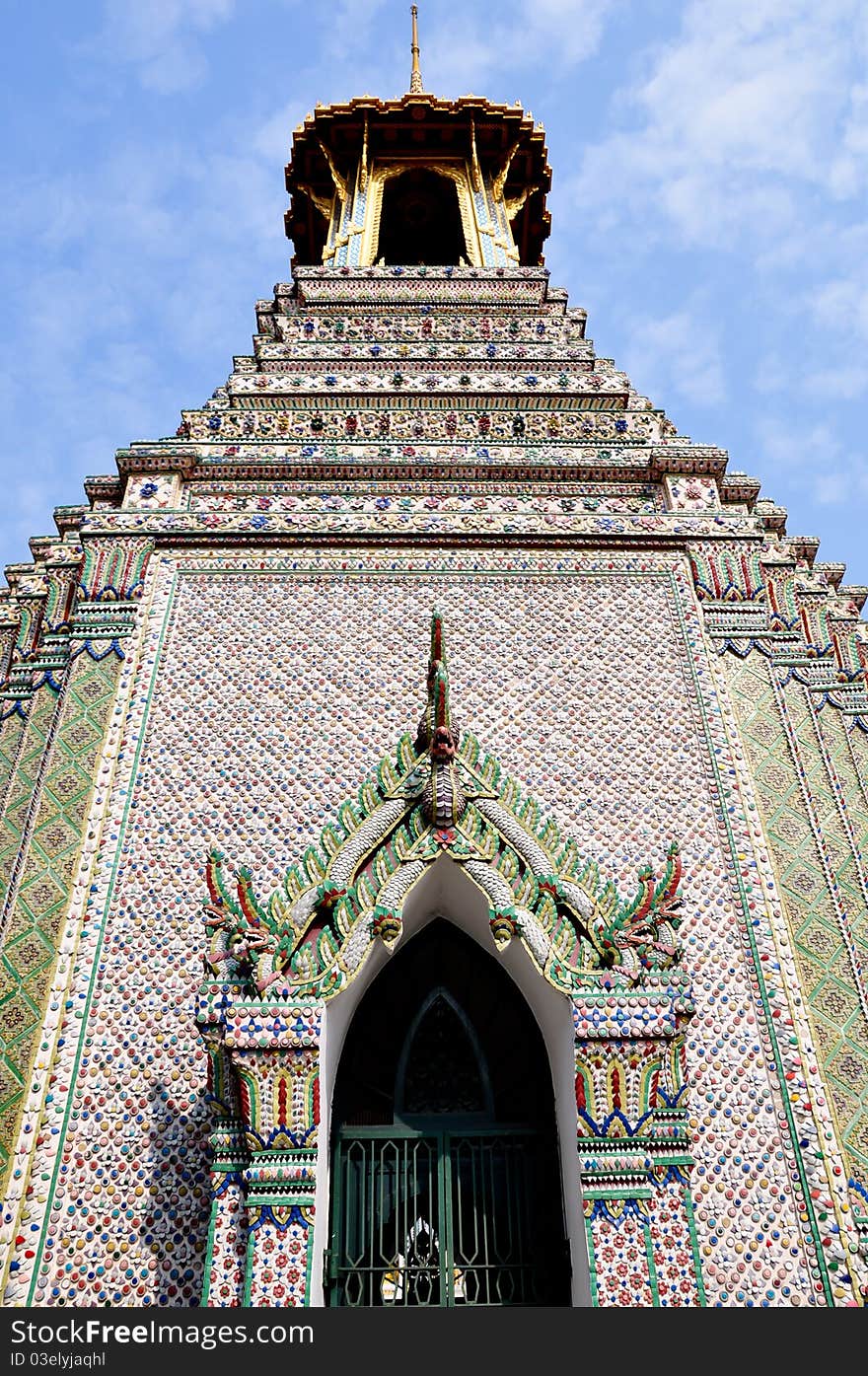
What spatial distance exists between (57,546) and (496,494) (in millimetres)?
3443

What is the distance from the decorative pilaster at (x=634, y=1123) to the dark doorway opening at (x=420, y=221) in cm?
1368

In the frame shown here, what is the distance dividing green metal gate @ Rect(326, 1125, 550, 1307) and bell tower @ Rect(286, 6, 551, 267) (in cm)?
1207

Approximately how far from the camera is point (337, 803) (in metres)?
7.26

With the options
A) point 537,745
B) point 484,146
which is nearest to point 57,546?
point 537,745

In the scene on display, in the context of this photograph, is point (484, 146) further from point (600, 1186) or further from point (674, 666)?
point (600, 1186)

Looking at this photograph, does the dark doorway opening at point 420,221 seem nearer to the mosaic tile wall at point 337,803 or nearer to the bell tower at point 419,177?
the bell tower at point 419,177

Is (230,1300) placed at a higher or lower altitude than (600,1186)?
lower

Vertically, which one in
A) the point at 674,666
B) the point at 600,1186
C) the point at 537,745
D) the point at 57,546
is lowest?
the point at 600,1186

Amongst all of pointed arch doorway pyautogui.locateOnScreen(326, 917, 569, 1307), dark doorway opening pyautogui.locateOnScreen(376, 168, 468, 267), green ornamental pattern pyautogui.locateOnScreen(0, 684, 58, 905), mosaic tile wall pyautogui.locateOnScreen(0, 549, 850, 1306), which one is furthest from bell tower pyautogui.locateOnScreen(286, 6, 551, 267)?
pointed arch doorway pyautogui.locateOnScreen(326, 917, 569, 1307)

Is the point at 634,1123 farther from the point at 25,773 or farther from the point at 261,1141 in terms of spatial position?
the point at 25,773

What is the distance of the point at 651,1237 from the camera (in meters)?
5.19

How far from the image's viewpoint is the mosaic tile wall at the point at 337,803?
19.3 ft

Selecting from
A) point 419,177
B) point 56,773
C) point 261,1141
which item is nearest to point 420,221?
point 419,177

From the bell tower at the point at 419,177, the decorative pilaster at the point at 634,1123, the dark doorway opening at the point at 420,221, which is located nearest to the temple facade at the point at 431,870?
the decorative pilaster at the point at 634,1123
